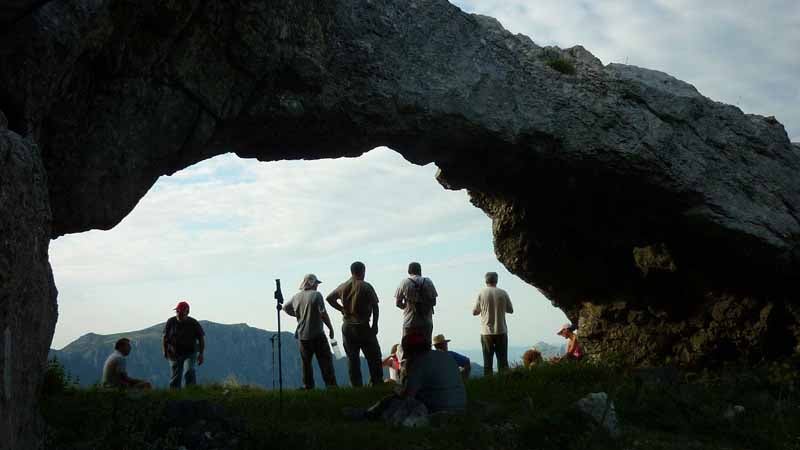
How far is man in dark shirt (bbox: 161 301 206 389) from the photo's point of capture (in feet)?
49.3

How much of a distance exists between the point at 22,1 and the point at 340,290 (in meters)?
8.29

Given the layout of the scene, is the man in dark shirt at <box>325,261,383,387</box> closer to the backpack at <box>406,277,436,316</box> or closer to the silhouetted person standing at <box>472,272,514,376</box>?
the backpack at <box>406,277,436,316</box>

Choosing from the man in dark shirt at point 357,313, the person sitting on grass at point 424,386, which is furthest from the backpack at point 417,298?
the person sitting on grass at point 424,386

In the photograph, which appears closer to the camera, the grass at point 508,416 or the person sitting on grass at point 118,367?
the grass at point 508,416

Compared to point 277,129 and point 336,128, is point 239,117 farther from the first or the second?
point 336,128

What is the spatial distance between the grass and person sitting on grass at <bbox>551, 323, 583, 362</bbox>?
6.73 ft

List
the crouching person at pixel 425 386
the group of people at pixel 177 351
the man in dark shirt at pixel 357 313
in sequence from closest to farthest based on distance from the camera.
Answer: the crouching person at pixel 425 386 < the man in dark shirt at pixel 357 313 < the group of people at pixel 177 351

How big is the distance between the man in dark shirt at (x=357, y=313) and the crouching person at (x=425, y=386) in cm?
332

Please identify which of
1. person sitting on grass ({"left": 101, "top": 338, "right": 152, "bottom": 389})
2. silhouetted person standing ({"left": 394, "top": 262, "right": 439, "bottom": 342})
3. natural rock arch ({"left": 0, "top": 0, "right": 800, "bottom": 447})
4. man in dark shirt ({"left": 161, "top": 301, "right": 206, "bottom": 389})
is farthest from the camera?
man in dark shirt ({"left": 161, "top": 301, "right": 206, "bottom": 389})

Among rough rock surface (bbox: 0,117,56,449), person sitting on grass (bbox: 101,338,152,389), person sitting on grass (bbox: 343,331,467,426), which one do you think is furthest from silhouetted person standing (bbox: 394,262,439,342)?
rough rock surface (bbox: 0,117,56,449)

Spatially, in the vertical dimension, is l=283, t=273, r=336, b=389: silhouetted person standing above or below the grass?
above

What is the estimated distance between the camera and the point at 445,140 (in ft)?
38.9

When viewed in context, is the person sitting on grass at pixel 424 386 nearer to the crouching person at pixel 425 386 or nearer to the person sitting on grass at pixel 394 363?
the crouching person at pixel 425 386

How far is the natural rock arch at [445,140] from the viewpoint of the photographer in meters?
6.99
